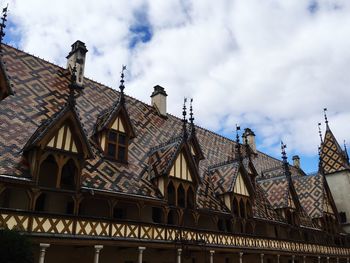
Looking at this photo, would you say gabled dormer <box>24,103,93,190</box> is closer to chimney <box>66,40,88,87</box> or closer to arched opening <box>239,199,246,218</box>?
chimney <box>66,40,88,87</box>

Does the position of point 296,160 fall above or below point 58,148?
above

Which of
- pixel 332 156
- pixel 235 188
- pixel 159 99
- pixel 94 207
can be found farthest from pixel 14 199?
pixel 332 156

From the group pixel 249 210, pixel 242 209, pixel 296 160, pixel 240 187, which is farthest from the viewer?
pixel 296 160

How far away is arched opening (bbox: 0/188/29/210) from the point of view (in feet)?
47.4

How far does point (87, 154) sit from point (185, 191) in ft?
21.4

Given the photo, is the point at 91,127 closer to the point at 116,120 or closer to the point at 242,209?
the point at 116,120

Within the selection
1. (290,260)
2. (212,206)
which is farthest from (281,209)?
(212,206)

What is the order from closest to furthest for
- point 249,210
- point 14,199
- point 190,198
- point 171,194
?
1. point 14,199
2. point 171,194
3. point 190,198
4. point 249,210

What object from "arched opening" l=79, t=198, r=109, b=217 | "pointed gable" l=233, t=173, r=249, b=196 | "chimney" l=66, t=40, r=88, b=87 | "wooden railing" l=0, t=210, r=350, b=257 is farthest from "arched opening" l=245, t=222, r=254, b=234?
"chimney" l=66, t=40, r=88, b=87

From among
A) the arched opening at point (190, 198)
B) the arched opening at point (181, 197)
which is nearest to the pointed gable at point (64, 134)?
the arched opening at point (181, 197)

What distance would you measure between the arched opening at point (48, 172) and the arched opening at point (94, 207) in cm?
188

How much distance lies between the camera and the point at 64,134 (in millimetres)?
15562

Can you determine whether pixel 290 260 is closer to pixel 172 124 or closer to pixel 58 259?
pixel 172 124

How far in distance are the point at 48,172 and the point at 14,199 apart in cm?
177
